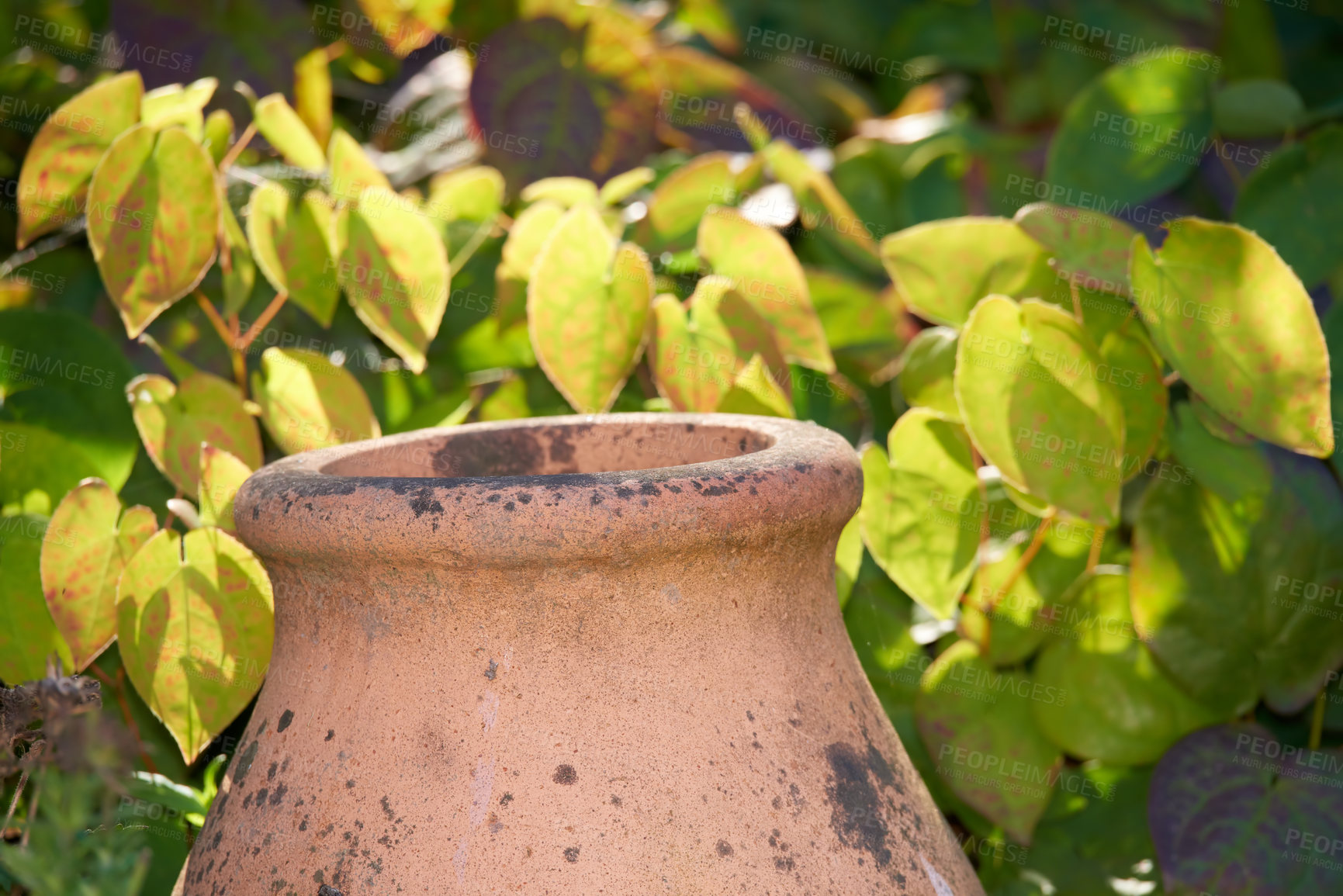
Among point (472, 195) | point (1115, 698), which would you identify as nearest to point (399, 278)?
point (472, 195)

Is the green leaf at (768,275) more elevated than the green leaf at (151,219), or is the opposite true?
the green leaf at (151,219)

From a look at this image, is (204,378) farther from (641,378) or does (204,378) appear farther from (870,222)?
(870,222)

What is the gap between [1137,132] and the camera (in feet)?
5.82

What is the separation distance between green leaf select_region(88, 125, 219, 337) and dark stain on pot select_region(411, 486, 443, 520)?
2.14 feet

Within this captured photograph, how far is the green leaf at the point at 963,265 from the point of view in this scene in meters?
1.52

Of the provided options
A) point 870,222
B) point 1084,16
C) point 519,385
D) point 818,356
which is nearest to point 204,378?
point 519,385

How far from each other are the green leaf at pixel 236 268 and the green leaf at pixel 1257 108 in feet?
4.70

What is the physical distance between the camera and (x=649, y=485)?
841 mm

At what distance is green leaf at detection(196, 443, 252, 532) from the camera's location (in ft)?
4.17

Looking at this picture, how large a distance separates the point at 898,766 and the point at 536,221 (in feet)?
3.18

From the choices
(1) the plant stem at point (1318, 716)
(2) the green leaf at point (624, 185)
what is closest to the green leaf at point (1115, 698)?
(1) the plant stem at point (1318, 716)

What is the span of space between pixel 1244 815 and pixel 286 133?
1.52 m

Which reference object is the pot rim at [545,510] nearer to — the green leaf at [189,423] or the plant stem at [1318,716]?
the green leaf at [189,423]

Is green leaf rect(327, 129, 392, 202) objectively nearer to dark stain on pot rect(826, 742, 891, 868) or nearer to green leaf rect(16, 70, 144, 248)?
green leaf rect(16, 70, 144, 248)
